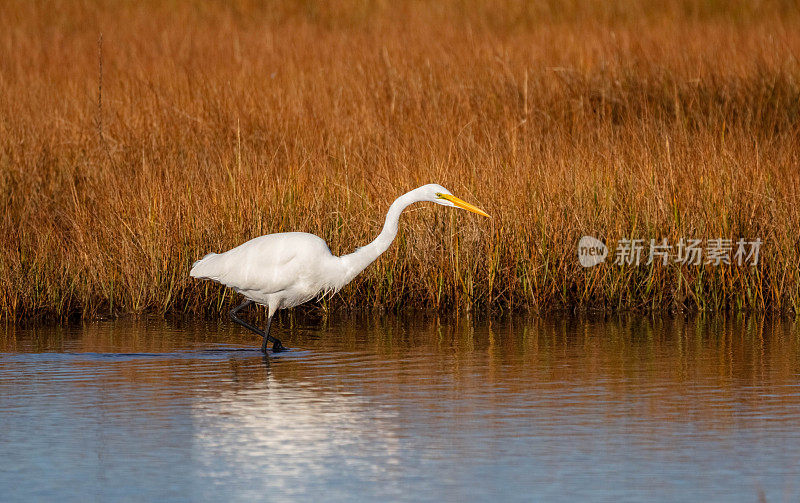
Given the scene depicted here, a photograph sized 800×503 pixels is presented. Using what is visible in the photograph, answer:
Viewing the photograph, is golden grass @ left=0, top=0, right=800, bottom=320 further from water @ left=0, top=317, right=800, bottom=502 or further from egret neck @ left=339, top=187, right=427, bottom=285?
egret neck @ left=339, top=187, right=427, bottom=285

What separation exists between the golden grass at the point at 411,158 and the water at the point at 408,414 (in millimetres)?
719

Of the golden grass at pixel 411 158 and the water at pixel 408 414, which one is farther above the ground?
the golden grass at pixel 411 158

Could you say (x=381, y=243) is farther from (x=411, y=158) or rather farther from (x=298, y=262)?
(x=411, y=158)

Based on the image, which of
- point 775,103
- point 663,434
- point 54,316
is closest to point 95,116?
point 54,316

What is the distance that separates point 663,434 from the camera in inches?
214

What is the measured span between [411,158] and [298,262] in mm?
2992

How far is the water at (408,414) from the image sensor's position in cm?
472
